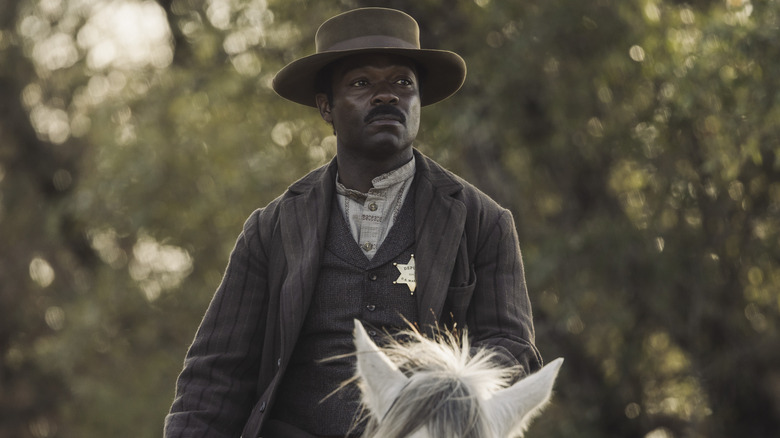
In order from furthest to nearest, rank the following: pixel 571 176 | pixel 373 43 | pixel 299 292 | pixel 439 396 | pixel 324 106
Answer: pixel 571 176, pixel 324 106, pixel 373 43, pixel 299 292, pixel 439 396

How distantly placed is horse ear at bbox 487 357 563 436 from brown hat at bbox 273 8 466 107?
1138 mm

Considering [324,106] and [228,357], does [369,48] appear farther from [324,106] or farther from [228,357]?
[228,357]

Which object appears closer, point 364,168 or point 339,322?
point 339,322

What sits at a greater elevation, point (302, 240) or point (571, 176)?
point (302, 240)

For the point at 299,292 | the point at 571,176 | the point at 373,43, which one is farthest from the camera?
the point at 571,176

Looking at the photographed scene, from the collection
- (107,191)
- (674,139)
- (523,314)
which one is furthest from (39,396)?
(523,314)

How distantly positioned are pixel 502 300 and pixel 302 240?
0.63m

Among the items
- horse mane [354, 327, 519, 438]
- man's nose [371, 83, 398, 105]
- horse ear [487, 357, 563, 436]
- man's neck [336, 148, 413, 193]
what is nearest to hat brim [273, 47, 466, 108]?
man's nose [371, 83, 398, 105]

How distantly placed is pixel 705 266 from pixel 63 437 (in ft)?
35.6

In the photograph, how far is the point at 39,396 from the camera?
15.8 metres

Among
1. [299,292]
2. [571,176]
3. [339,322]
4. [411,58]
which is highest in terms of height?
[411,58]

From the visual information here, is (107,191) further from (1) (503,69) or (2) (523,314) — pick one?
(2) (523,314)

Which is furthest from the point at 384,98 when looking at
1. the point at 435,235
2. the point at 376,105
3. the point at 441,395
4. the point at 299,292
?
the point at 441,395

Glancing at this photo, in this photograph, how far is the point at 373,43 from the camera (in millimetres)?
3107
